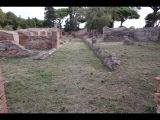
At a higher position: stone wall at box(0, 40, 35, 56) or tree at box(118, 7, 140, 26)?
tree at box(118, 7, 140, 26)

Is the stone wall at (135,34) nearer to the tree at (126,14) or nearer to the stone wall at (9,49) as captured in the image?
the stone wall at (9,49)

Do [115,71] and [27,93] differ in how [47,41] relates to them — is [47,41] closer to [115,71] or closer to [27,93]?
[115,71]

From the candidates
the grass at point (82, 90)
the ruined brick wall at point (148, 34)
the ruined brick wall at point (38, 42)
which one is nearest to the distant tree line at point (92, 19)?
the ruined brick wall at point (148, 34)

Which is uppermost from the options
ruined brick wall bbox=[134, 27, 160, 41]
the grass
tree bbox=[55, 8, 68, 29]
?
tree bbox=[55, 8, 68, 29]

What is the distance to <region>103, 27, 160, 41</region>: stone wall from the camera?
19016mm

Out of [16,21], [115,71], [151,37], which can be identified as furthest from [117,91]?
[16,21]

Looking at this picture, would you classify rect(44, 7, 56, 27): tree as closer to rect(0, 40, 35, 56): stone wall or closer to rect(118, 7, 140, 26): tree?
rect(118, 7, 140, 26): tree

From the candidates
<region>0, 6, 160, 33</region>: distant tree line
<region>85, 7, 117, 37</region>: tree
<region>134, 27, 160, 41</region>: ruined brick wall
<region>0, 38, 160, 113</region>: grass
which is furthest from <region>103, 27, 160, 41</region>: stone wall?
<region>0, 38, 160, 113</region>: grass

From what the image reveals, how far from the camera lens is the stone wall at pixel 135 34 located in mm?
19016

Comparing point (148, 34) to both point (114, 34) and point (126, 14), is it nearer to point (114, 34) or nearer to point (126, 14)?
point (114, 34)

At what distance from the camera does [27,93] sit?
4.46 metres

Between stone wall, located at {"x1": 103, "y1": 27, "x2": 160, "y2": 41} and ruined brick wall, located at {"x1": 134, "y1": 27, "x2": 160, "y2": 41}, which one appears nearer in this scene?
ruined brick wall, located at {"x1": 134, "y1": 27, "x2": 160, "y2": 41}
